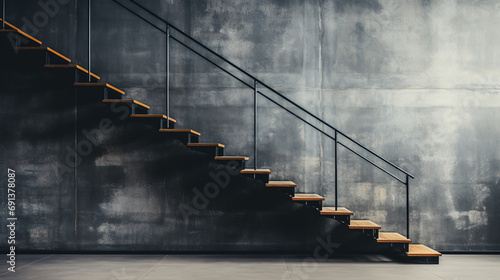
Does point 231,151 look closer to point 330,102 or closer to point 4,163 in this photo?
point 330,102

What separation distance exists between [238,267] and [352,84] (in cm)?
303

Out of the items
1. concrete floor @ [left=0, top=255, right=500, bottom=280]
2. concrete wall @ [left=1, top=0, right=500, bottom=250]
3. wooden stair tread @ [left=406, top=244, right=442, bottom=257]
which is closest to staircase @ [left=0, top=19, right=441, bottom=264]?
wooden stair tread @ [left=406, top=244, right=442, bottom=257]

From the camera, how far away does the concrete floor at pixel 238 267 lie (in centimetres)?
489

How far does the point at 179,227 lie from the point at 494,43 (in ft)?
17.3

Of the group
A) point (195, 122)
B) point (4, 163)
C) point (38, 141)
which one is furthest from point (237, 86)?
point (4, 163)

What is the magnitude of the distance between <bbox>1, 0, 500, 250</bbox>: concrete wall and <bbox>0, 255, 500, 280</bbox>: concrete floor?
0.86m

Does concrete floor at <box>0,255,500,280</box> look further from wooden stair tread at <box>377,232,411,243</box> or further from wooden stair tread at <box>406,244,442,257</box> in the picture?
wooden stair tread at <box>377,232,411,243</box>

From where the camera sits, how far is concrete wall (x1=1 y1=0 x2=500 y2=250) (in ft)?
20.7

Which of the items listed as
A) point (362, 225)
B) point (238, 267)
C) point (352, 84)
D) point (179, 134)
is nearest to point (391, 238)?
point (362, 225)

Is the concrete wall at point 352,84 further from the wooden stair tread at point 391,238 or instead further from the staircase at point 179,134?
the staircase at point 179,134

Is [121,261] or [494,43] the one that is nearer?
[121,261]

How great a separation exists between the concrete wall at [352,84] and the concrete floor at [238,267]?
86 centimetres

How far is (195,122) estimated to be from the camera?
6363 mm

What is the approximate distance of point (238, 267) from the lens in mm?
5340
